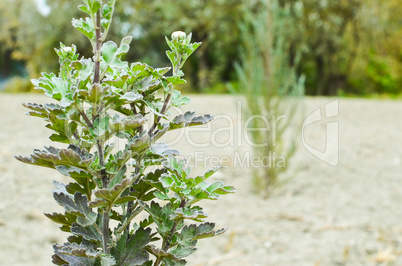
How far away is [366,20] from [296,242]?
1032cm

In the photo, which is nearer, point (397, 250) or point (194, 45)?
point (194, 45)

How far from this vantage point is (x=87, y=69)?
809 millimetres

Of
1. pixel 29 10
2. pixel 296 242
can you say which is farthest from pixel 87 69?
pixel 29 10

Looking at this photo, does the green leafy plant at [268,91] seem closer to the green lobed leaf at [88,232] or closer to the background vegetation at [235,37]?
the green lobed leaf at [88,232]

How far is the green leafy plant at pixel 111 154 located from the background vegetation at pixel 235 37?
32.4ft

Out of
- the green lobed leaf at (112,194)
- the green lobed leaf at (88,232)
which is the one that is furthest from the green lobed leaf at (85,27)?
the green lobed leaf at (88,232)

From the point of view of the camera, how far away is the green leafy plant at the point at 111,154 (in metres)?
0.80

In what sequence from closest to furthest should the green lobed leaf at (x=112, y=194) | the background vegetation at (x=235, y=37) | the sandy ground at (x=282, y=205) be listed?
the green lobed leaf at (x=112, y=194), the sandy ground at (x=282, y=205), the background vegetation at (x=235, y=37)

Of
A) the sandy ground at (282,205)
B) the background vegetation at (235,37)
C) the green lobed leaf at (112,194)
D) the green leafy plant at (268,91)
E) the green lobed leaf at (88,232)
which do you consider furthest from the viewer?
the background vegetation at (235,37)

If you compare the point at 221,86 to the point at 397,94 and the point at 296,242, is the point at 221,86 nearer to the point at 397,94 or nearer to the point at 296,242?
the point at 397,94

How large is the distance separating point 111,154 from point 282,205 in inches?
126

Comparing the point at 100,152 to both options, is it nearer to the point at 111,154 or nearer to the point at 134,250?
the point at 111,154

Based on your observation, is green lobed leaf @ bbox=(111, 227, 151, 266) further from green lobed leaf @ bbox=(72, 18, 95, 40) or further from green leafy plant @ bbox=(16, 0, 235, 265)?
green lobed leaf @ bbox=(72, 18, 95, 40)

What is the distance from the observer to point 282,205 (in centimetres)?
389
